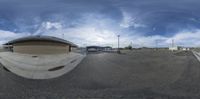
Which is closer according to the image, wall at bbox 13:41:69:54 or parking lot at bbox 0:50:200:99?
parking lot at bbox 0:50:200:99

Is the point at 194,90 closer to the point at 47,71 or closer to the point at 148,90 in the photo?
the point at 148,90

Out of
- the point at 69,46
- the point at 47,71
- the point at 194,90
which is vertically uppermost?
the point at 69,46

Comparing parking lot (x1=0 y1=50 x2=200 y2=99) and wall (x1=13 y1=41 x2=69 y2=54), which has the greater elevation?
wall (x1=13 y1=41 x2=69 y2=54)

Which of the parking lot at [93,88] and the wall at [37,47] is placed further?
the wall at [37,47]

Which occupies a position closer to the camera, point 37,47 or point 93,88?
point 93,88

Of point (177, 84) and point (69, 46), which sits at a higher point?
point (69, 46)

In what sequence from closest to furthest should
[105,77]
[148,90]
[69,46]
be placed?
[148,90], [105,77], [69,46]

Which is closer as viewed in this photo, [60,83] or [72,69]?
[60,83]

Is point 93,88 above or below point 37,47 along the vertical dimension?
below

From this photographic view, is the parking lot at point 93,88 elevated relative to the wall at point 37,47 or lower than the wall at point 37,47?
lower

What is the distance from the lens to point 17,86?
6.57 m

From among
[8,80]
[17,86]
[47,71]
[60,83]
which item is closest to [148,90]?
[60,83]

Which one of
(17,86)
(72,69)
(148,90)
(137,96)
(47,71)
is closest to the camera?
(137,96)

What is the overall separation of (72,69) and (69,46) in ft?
5.98
